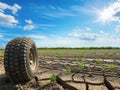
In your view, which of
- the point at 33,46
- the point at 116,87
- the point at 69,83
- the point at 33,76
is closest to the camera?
the point at 116,87

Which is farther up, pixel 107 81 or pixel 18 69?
pixel 18 69

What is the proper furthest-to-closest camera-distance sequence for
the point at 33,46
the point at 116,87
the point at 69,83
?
the point at 33,46 → the point at 69,83 → the point at 116,87

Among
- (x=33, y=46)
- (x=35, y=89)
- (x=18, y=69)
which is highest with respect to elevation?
(x=33, y=46)

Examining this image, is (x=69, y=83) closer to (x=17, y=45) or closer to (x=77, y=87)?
(x=77, y=87)

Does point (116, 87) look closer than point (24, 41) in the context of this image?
Yes

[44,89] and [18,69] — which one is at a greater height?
[18,69]

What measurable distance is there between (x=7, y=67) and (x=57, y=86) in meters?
1.06

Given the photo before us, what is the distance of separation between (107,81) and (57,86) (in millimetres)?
1127

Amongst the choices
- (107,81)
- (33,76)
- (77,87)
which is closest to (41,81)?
(33,76)

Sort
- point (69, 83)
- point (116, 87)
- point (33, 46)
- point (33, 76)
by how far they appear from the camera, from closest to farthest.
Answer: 1. point (116, 87)
2. point (69, 83)
3. point (33, 76)
4. point (33, 46)

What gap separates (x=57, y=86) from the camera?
156 inches

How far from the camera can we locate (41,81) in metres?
4.39

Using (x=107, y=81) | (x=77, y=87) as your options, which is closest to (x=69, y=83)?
(x=77, y=87)

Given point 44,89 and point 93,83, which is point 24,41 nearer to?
point 44,89
